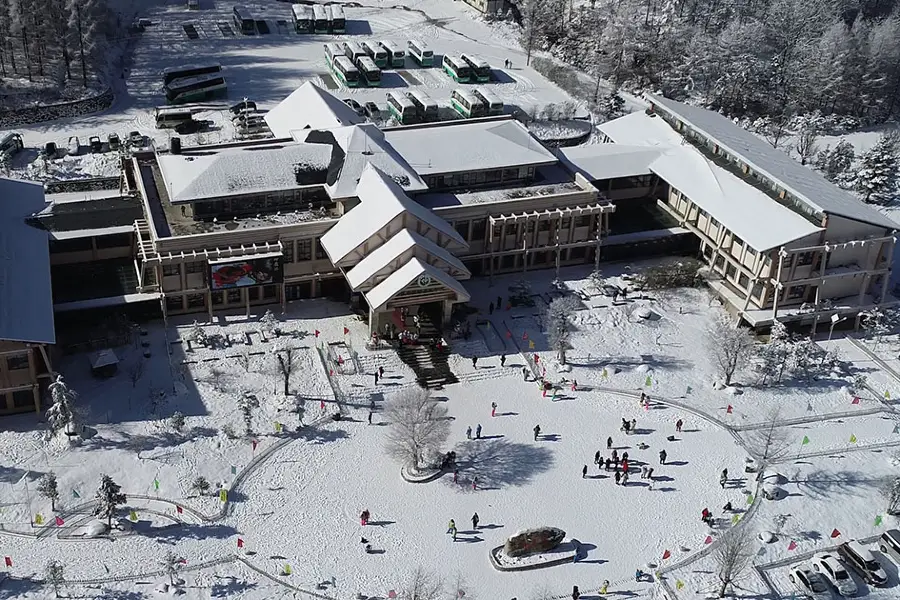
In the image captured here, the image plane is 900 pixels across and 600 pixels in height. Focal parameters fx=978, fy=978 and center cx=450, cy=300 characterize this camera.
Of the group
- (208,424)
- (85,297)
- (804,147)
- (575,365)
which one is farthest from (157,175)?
(804,147)

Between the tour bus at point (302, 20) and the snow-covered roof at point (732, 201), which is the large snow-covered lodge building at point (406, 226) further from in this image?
the tour bus at point (302, 20)

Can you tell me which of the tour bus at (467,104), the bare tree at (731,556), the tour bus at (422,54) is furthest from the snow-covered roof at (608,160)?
the tour bus at (422,54)

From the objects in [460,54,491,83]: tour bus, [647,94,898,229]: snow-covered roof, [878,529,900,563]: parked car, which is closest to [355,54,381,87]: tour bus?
[460,54,491,83]: tour bus

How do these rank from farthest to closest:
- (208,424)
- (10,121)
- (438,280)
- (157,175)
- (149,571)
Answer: (10,121)
(157,175)
(438,280)
(208,424)
(149,571)

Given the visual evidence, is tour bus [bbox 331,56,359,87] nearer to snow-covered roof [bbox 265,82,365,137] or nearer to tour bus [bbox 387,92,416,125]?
tour bus [bbox 387,92,416,125]

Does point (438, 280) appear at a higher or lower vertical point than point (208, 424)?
higher

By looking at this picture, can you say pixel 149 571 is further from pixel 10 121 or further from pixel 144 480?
pixel 10 121

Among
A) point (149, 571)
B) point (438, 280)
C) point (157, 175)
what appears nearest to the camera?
point (149, 571)
